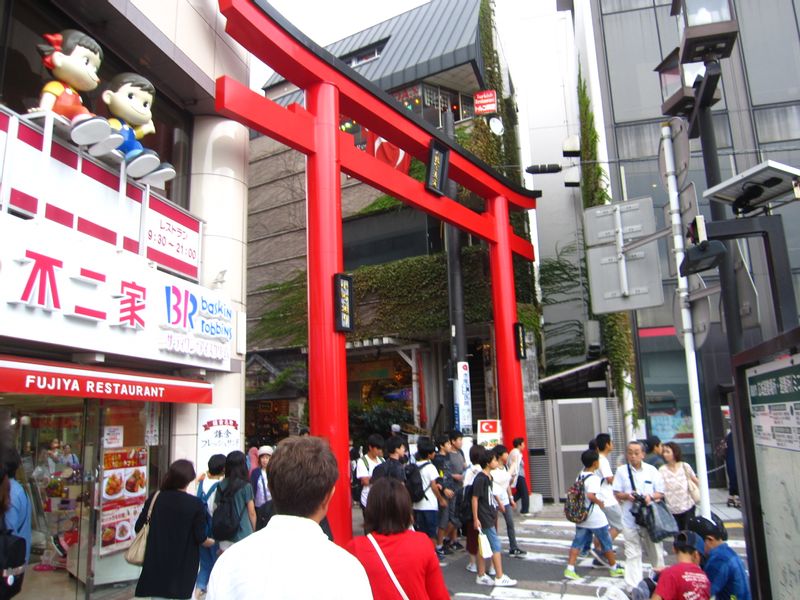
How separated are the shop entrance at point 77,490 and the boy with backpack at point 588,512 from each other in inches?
220

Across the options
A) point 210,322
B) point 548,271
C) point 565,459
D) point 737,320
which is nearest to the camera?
point 737,320

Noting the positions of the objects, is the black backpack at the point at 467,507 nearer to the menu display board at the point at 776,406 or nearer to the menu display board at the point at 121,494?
the menu display board at the point at 121,494

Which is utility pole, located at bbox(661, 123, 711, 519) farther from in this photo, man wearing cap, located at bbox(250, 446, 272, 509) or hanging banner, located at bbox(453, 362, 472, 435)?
hanging banner, located at bbox(453, 362, 472, 435)

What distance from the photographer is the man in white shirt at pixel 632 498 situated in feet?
22.2

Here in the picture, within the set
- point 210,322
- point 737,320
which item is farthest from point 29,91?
point 737,320

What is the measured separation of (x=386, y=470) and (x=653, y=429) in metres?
10.2

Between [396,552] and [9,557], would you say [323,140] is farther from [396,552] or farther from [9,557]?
[396,552]

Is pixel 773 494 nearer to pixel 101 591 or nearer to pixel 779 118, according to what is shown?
pixel 101 591

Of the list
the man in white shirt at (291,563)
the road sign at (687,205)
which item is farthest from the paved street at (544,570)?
the man in white shirt at (291,563)

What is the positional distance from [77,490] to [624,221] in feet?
24.1

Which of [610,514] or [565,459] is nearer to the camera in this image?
[610,514]

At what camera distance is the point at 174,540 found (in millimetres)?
4570

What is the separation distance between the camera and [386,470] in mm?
7527

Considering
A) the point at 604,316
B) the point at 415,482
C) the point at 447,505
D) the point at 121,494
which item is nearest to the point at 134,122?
the point at 121,494
